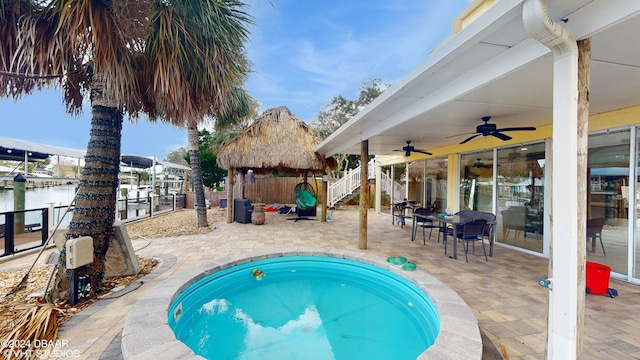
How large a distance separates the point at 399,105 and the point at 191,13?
3272mm

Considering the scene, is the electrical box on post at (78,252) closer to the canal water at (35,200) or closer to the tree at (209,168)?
the canal water at (35,200)

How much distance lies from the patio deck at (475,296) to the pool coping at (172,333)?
0.22 m

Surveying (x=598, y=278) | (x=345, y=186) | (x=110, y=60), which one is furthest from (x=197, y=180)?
(x=598, y=278)

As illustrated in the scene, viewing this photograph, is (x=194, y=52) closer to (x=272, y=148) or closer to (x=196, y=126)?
(x=196, y=126)

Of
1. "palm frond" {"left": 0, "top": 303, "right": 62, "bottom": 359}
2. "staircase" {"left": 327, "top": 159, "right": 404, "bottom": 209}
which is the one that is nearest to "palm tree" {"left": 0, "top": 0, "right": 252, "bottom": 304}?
"palm frond" {"left": 0, "top": 303, "right": 62, "bottom": 359}

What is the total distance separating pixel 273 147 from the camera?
971cm

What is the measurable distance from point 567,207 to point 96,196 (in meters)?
5.02

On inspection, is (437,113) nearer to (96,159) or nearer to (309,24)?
(96,159)

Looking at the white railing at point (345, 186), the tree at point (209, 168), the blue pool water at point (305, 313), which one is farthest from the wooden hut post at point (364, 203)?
the tree at point (209, 168)

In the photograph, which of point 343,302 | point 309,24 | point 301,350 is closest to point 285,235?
point 343,302

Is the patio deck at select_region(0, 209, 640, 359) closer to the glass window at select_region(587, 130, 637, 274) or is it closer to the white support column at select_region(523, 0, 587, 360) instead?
the glass window at select_region(587, 130, 637, 274)

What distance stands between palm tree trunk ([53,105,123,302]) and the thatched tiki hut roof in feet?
19.2

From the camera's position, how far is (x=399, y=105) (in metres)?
4.29

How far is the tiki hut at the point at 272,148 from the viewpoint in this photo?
959 cm
